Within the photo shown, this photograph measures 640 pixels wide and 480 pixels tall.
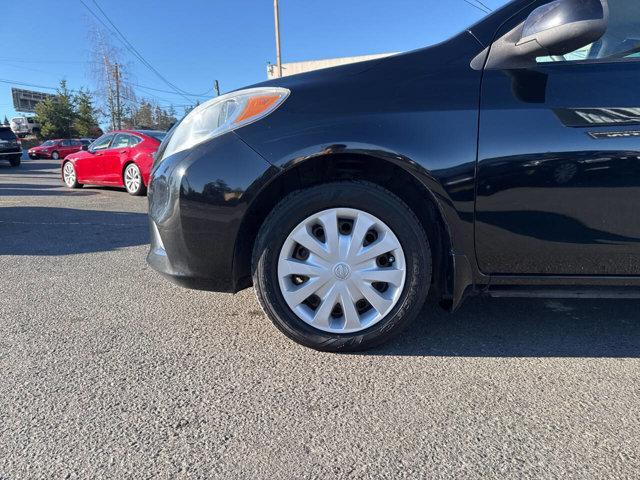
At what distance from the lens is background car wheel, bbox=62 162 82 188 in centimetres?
961

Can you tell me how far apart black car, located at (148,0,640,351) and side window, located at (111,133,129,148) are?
286 inches

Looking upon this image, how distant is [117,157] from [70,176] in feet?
6.19

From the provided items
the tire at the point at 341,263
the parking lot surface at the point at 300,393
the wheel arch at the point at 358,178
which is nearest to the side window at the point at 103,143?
the parking lot surface at the point at 300,393

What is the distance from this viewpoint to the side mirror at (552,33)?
1.80m

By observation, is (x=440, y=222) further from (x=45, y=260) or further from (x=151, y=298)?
(x=45, y=260)

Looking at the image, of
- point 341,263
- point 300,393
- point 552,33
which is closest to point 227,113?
point 341,263

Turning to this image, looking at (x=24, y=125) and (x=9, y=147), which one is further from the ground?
(x=24, y=125)

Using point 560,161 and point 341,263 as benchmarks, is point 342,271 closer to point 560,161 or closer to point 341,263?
point 341,263

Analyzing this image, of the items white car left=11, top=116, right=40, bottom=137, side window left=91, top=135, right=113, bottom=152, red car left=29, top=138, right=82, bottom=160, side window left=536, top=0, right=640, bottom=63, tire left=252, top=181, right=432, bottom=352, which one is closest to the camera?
tire left=252, top=181, right=432, bottom=352

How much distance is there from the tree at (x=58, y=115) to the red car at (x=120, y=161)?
42376mm

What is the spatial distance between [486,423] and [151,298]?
216 centimetres

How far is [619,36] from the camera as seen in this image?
222cm

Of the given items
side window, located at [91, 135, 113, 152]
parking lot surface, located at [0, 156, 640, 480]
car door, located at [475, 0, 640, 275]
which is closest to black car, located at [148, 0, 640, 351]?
car door, located at [475, 0, 640, 275]

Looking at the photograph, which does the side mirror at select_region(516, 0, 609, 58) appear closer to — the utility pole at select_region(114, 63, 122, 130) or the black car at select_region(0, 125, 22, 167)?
the black car at select_region(0, 125, 22, 167)
